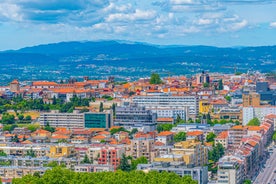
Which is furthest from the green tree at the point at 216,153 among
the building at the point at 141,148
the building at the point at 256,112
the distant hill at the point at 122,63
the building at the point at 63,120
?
the distant hill at the point at 122,63

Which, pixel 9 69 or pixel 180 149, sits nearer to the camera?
pixel 180 149

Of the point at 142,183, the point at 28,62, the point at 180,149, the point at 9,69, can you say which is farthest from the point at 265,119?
the point at 28,62

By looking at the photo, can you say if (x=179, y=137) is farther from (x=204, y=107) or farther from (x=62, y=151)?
(x=204, y=107)

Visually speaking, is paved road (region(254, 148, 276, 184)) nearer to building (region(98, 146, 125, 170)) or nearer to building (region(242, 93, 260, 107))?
building (region(98, 146, 125, 170))

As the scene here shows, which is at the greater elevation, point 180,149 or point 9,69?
point 9,69

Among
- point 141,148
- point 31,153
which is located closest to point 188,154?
point 141,148

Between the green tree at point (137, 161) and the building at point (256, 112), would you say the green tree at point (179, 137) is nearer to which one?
the green tree at point (137, 161)

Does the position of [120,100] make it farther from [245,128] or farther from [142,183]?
[142,183]
